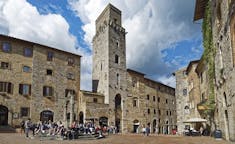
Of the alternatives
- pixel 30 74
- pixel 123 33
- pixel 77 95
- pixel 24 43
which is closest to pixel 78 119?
pixel 77 95

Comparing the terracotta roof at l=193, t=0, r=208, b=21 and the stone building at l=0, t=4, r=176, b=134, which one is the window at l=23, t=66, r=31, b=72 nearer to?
the stone building at l=0, t=4, r=176, b=134

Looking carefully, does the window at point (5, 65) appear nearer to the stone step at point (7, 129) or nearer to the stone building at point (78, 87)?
the stone building at point (78, 87)

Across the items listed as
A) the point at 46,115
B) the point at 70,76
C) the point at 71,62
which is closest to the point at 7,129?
the point at 46,115

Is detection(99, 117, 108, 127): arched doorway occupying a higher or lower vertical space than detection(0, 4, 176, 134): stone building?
lower

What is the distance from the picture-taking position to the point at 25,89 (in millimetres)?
36938

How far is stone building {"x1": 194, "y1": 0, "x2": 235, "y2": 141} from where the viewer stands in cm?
1718

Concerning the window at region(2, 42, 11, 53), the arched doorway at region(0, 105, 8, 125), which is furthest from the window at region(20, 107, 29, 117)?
the window at region(2, 42, 11, 53)

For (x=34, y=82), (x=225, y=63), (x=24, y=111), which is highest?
(x=34, y=82)

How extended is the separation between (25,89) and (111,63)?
17.3 metres

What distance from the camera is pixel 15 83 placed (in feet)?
118

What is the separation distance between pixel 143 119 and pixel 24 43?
90.9 ft

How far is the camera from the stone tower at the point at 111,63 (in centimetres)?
4756

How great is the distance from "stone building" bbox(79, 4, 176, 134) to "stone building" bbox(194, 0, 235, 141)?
2402 centimetres

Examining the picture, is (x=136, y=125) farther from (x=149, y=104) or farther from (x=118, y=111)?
(x=149, y=104)
